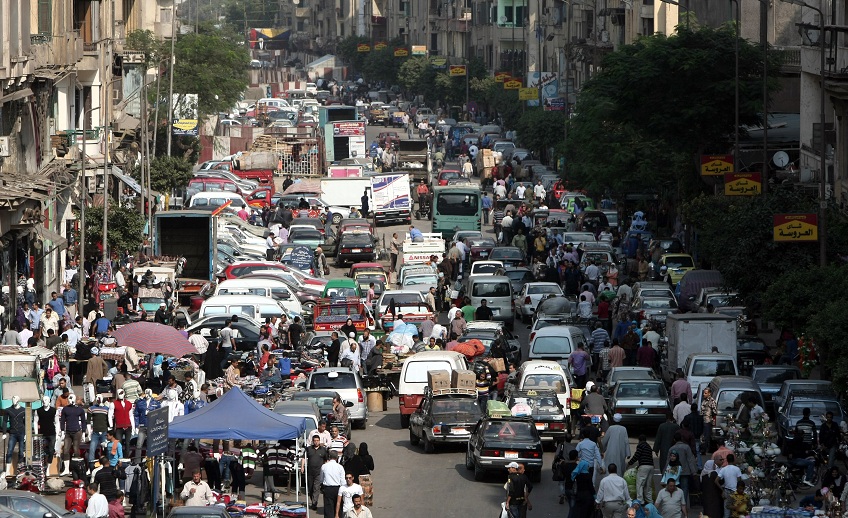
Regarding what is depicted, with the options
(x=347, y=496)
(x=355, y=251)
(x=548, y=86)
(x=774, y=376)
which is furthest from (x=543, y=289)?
(x=548, y=86)

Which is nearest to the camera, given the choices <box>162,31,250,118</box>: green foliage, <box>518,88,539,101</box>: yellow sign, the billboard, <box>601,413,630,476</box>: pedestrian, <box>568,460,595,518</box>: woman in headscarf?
<box>568,460,595,518</box>: woman in headscarf

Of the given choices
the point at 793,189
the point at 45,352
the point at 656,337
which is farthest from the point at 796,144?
the point at 45,352

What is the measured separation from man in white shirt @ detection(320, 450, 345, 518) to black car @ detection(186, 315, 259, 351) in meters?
14.4

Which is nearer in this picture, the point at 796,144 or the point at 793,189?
the point at 793,189

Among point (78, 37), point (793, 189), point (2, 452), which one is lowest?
point (2, 452)

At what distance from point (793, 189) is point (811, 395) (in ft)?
39.8

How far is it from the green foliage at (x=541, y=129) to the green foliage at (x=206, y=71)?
15770mm

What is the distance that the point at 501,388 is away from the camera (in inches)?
1336

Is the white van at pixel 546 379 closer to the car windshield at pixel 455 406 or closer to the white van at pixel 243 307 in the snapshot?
the car windshield at pixel 455 406

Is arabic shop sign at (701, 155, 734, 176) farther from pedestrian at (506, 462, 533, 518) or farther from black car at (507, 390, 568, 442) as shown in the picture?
pedestrian at (506, 462, 533, 518)

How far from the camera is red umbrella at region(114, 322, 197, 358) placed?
32656 mm

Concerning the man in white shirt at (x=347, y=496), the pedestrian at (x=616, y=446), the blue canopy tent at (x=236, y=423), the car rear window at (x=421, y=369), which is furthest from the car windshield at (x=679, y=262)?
the man in white shirt at (x=347, y=496)

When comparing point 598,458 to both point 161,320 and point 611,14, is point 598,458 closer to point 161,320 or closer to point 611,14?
point 161,320

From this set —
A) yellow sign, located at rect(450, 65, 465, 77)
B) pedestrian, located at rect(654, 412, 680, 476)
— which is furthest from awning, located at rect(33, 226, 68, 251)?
yellow sign, located at rect(450, 65, 465, 77)
